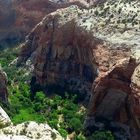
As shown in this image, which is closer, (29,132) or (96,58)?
(29,132)

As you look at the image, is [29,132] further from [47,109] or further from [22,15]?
[22,15]

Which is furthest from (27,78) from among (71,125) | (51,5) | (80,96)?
(51,5)

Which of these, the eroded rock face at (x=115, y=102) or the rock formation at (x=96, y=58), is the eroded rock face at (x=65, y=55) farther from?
the eroded rock face at (x=115, y=102)

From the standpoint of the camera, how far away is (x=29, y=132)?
163 feet

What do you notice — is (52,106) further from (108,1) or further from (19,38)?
(19,38)

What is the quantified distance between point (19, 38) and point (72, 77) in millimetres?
45044

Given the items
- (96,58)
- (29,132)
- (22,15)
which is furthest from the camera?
(22,15)

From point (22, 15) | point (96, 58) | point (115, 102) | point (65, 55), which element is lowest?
point (115, 102)

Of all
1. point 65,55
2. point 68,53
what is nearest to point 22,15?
point 65,55

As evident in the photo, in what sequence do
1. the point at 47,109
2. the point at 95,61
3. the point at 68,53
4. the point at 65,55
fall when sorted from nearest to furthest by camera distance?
the point at 95,61
the point at 47,109
the point at 68,53
the point at 65,55

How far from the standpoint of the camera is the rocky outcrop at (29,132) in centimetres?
4883

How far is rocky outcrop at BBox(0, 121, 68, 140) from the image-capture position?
4883 centimetres

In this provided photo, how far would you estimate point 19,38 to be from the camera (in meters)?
148

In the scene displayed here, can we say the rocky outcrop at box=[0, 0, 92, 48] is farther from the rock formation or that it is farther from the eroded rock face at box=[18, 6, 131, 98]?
the eroded rock face at box=[18, 6, 131, 98]
